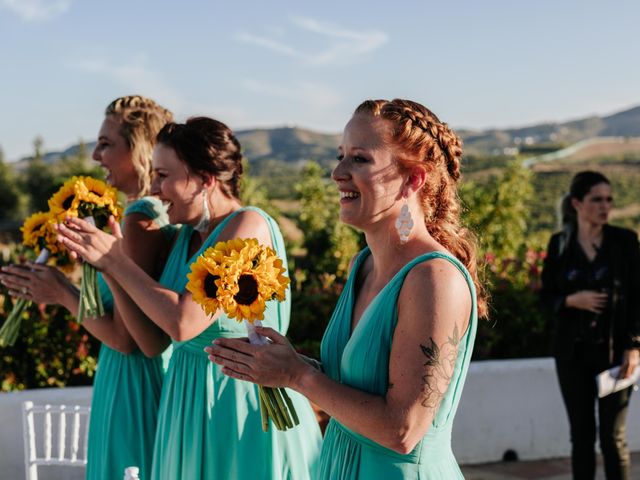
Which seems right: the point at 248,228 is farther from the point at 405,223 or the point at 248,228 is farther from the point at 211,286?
the point at 405,223

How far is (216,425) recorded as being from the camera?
2867mm

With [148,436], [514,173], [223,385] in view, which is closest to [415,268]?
[223,385]

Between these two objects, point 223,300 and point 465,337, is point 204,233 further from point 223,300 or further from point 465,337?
point 465,337

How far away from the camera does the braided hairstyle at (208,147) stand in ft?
9.66

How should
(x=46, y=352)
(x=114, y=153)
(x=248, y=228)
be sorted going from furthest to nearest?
(x=46, y=352), (x=114, y=153), (x=248, y=228)

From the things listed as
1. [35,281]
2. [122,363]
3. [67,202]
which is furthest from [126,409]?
[67,202]

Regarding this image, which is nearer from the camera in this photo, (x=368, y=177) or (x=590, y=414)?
(x=368, y=177)

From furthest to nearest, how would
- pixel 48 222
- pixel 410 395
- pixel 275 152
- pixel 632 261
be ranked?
1. pixel 275 152
2. pixel 632 261
3. pixel 48 222
4. pixel 410 395

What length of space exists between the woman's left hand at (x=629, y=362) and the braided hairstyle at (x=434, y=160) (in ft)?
8.72

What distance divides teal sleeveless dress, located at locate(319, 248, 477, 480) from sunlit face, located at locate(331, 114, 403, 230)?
7.5 inches

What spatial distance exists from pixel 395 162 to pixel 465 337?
0.48 metres

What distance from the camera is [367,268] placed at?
2.43 metres

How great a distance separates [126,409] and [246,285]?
1.27 m

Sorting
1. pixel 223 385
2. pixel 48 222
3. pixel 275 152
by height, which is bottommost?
pixel 223 385
